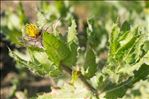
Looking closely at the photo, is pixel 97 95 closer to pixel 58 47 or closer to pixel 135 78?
pixel 135 78

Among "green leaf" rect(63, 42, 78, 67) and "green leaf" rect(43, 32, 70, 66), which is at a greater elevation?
"green leaf" rect(63, 42, 78, 67)

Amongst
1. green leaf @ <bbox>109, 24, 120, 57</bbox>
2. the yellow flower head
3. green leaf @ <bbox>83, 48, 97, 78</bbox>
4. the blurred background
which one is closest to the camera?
the yellow flower head

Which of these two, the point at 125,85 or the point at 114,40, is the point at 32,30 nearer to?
the point at 114,40

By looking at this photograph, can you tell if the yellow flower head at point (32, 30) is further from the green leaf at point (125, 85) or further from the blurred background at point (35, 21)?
the blurred background at point (35, 21)

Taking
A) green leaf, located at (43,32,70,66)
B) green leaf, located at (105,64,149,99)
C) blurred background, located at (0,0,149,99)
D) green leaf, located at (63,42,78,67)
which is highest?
blurred background, located at (0,0,149,99)

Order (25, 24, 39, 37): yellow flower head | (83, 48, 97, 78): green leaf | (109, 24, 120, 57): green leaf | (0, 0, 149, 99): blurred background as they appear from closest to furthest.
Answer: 1. (25, 24, 39, 37): yellow flower head
2. (109, 24, 120, 57): green leaf
3. (83, 48, 97, 78): green leaf
4. (0, 0, 149, 99): blurred background

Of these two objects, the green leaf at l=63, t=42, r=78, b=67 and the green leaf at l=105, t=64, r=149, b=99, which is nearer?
the green leaf at l=63, t=42, r=78, b=67

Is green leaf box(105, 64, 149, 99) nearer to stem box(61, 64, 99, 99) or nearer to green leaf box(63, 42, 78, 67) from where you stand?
stem box(61, 64, 99, 99)

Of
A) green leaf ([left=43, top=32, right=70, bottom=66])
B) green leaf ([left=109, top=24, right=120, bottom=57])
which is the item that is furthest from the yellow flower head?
green leaf ([left=109, top=24, right=120, bottom=57])
